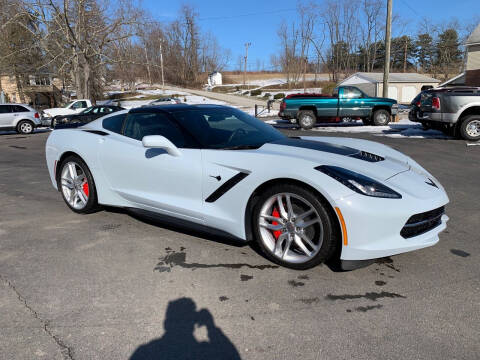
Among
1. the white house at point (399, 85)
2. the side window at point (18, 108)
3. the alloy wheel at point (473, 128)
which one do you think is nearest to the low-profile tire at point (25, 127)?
the side window at point (18, 108)

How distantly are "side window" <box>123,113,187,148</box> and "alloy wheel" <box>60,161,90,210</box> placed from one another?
3.03 feet

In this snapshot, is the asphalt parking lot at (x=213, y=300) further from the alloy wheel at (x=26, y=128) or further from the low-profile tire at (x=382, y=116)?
the alloy wheel at (x=26, y=128)

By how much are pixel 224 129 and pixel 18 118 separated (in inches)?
708

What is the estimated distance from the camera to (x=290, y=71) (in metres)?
64.4

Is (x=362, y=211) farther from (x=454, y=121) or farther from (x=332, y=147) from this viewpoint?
(x=454, y=121)

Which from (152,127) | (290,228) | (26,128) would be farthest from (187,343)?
(26,128)

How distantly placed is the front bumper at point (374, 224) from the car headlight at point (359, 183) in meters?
0.05

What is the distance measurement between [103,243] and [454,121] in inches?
426

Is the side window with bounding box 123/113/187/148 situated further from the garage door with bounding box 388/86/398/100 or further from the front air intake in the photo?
the garage door with bounding box 388/86/398/100

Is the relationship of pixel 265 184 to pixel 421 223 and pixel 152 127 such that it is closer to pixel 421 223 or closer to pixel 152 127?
pixel 421 223

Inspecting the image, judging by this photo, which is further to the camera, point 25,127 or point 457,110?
point 25,127

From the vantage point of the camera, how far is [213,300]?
2.68 meters

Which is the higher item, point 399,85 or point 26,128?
point 399,85

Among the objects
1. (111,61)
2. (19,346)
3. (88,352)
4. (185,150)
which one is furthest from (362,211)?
(111,61)
